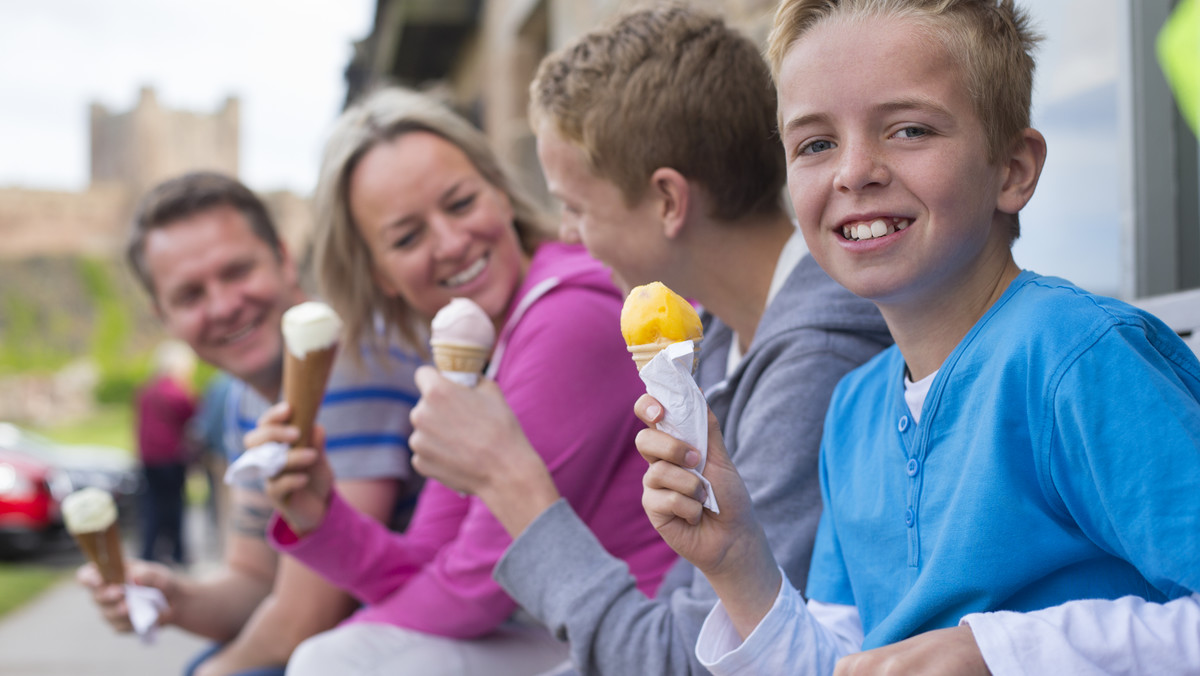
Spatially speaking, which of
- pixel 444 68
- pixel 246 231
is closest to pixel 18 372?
pixel 444 68

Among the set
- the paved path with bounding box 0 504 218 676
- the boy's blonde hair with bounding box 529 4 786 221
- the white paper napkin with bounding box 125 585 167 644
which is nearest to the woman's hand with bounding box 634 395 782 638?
the boy's blonde hair with bounding box 529 4 786 221

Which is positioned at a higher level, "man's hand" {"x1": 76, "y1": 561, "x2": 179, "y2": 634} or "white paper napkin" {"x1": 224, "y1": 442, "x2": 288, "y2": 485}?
"white paper napkin" {"x1": 224, "y1": 442, "x2": 288, "y2": 485}

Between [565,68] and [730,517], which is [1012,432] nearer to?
[730,517]

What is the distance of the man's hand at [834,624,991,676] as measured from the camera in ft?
3.00

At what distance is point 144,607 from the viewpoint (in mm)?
2512

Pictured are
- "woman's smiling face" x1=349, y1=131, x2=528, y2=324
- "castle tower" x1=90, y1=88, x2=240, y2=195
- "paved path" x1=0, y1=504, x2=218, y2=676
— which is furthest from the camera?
"castle tower" x1=90, y1=88, x2=240, y2=195

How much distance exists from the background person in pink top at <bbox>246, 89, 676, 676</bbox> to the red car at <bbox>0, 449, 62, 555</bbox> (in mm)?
8960

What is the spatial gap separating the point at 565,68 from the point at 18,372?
4367cm

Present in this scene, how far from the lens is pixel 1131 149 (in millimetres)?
2031

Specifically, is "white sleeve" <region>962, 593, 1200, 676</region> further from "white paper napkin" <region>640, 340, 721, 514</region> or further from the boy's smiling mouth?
the boy's smiling mouth

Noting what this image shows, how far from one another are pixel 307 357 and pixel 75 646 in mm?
5396

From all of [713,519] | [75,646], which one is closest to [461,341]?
[713,519]

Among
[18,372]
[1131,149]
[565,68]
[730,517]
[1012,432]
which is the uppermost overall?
[565,68]

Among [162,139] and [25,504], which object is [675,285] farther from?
[162,139]
